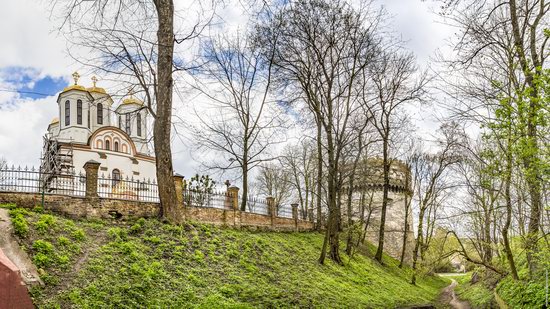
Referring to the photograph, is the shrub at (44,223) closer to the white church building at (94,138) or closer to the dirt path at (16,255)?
the dirt path at (16,255)

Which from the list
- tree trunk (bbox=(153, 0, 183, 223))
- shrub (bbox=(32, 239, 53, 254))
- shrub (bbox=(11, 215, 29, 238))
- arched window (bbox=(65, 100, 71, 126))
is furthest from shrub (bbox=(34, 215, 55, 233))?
arched window (bbox=(65, 100, 71, 126))

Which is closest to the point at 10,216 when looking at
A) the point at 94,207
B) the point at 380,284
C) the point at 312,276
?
the point at 94,207

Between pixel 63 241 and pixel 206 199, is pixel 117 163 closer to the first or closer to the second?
pixel 206 199

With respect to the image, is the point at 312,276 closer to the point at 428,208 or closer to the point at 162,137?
the point at 162,137

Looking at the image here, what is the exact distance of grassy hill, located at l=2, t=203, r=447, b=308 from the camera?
873 centimetres

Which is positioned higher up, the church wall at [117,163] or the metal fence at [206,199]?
the church wall at [117,163]

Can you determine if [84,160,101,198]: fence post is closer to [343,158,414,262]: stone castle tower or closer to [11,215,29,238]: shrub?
[11,215,29,238]: shrub

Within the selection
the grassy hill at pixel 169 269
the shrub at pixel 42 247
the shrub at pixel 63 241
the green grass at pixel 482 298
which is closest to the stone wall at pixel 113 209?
the grassy hill at pixel 169 269

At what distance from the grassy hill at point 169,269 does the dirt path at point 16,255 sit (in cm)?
16

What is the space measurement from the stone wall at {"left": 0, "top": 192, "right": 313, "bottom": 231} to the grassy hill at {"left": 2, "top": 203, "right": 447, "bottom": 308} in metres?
0.46

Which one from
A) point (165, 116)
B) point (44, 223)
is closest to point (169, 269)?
point (44, 223)

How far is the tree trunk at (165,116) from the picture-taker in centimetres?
1377

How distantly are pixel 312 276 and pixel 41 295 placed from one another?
9362 mm

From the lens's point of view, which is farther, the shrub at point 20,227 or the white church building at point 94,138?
the white church building at point 94,138
